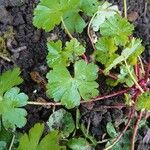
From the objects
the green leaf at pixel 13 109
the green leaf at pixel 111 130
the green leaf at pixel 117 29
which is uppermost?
the green leaf at pixel 117 29

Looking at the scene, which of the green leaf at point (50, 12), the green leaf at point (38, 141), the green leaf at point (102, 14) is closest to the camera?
the green leaf at point (38, 141)

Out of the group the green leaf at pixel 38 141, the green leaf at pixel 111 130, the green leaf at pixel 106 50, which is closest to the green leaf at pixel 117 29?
the green leaf at pixel 106 50

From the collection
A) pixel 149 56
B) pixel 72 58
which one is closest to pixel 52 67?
pixel 72 58

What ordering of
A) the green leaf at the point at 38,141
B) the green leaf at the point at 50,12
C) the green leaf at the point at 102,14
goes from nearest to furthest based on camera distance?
the green leaf at the point at 38,141
the green leaf at the point at 50,12
the green leaf at the point at 102,14

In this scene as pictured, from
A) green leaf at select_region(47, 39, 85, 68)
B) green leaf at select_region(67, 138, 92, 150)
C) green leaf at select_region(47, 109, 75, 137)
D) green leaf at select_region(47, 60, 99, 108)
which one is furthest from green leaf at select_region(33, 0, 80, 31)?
green leaf at select_region(67, 138, 92, 150)

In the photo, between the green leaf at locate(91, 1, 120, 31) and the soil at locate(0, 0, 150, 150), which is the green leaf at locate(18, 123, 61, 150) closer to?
the soil at locate(0, 0, 150, 150)

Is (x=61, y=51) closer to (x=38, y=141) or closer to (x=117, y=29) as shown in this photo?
(x=117, y=29)

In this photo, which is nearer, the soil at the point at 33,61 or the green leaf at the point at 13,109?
the green leaf at the point at 13,109

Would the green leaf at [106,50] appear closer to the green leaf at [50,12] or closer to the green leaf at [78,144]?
the green leaf at [50,12]
